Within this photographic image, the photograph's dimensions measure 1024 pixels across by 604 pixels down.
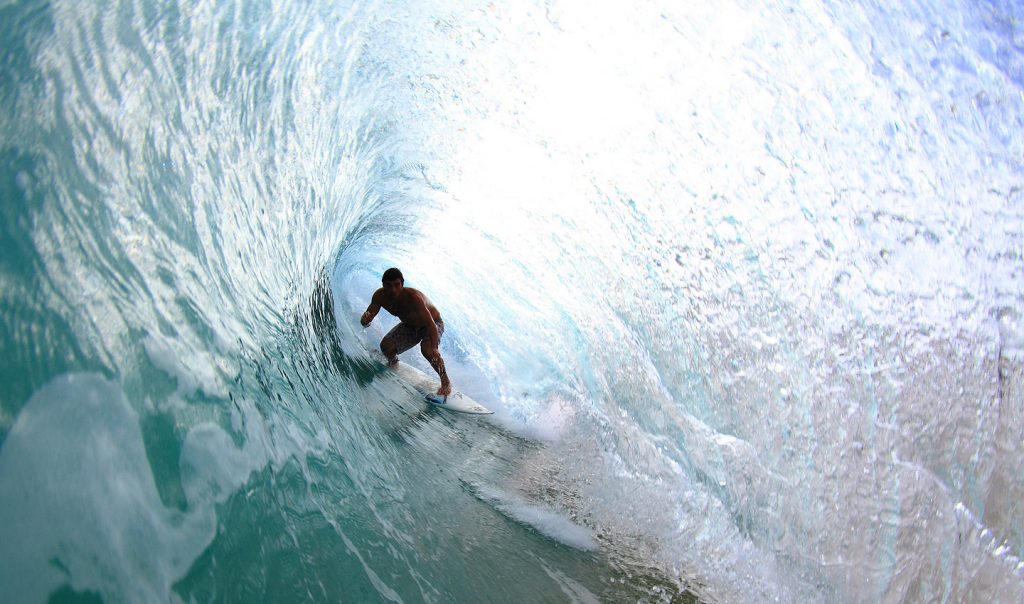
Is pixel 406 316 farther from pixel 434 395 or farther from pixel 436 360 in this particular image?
pixel 434 395

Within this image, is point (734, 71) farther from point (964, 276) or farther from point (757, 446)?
point (757, 446)

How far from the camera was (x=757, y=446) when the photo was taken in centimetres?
465

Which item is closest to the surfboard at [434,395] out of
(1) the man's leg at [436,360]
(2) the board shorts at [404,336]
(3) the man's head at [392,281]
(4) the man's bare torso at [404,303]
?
(1) the man's leg at [436,360]

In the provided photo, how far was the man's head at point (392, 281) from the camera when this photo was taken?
21.4 feet

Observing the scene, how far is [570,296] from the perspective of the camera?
24.8ft

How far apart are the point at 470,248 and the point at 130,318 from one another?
7.63 metres

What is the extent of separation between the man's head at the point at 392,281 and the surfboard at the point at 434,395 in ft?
2.66

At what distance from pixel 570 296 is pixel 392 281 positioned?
2080 mm

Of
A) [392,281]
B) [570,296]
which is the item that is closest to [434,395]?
[392,281]

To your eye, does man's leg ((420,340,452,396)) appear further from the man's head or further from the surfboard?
the man's head

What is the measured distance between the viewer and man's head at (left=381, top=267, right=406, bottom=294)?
256 inches

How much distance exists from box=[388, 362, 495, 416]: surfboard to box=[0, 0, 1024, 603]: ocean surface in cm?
29

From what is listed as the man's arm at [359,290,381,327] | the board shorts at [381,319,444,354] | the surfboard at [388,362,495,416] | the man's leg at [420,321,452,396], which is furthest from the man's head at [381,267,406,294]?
the surfboard at [388,362,495,416]

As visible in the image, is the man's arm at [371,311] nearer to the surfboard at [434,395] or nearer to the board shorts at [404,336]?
the board shorts at [404,336]
